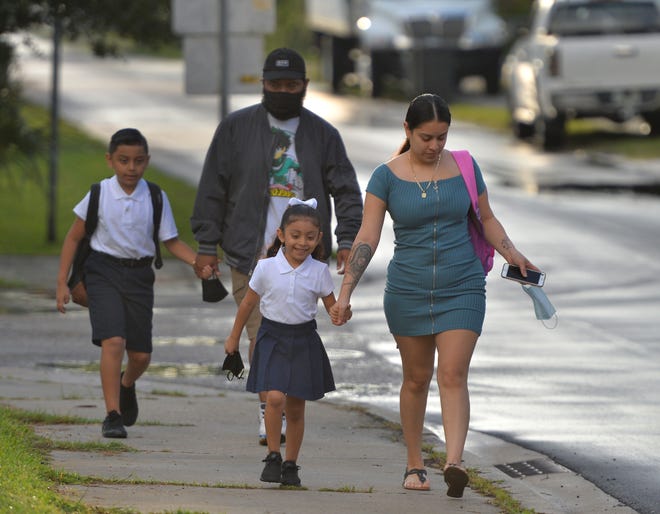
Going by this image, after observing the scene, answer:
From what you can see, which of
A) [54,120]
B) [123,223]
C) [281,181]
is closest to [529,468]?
[281,181]

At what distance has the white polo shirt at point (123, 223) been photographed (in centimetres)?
857

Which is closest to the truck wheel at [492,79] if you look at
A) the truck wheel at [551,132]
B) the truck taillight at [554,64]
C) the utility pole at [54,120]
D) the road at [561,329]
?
the road at [561,329]

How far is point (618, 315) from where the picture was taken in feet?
43.3

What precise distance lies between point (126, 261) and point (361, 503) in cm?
223

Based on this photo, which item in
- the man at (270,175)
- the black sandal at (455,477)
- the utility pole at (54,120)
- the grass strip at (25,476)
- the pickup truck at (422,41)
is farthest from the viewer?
the pickup truck at (422,41)

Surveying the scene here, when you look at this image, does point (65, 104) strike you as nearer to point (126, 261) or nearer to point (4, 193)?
point (4, 193)

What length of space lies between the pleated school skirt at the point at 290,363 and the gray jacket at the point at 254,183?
1017 millimetres

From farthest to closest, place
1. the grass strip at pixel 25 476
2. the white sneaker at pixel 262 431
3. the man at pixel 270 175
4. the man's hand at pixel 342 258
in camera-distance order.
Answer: the white sneaker at pixel 262 431
the man at pixel 270 175
the man's hand at pixel 342 258
the grass strip at pixel 25 476

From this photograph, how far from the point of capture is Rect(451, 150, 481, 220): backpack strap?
7402 mm

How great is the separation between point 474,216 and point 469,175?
0.18 meters

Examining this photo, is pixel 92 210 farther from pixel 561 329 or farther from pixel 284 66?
pixel 561 329

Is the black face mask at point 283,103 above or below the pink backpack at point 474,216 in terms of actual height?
above

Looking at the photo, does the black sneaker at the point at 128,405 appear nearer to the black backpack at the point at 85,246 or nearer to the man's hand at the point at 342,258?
the black backpack at the point at 85,246

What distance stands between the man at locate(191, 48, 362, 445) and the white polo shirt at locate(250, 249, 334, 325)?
89 cm
